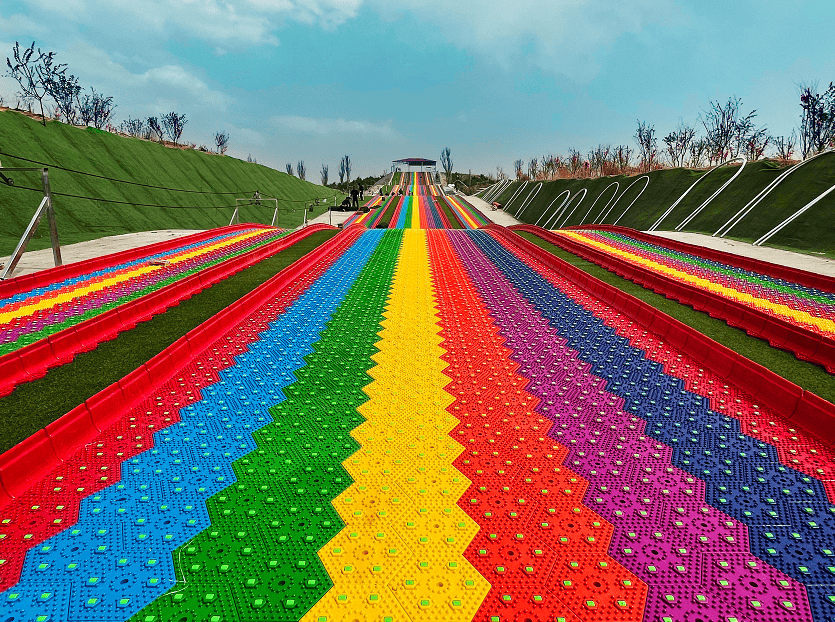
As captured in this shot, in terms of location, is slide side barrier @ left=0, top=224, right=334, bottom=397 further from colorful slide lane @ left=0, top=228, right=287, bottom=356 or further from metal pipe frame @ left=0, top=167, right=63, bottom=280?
metal pipe frame @ left=0, top=167, right=63, bottom=280

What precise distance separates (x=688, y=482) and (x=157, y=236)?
10.6 m

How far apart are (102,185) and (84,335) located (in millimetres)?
15372

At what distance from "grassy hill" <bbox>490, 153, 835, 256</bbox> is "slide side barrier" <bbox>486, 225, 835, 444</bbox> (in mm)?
6248

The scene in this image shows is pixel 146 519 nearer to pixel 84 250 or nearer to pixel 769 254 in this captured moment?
pixel 84 250

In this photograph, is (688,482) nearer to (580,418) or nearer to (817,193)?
(580,418)

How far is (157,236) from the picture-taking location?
9359 millimetres

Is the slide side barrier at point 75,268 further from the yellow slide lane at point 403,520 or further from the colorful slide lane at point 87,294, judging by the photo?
the yellow slide lane at point 403,520

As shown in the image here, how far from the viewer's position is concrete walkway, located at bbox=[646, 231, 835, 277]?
661cm

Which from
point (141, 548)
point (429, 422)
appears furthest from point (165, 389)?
point (429, 422)

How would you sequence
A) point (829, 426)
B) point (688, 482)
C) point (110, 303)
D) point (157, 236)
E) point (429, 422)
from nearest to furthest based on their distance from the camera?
point (688, 482)
point (829, 426)
point (429, 422)
point (110, 303)
point (157, 236)

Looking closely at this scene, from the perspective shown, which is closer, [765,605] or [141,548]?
[765,605]

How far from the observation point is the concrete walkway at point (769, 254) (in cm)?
661

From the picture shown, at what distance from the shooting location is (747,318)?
429 cm

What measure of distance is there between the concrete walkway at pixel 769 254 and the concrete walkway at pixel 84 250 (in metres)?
11.6
